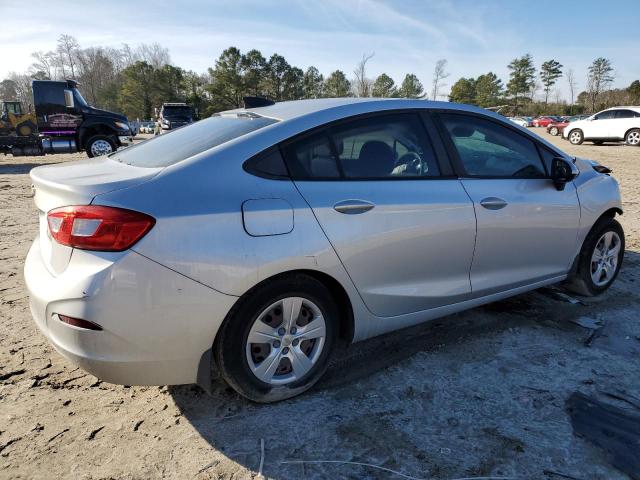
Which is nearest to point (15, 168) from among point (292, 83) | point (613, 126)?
point (613, 126)

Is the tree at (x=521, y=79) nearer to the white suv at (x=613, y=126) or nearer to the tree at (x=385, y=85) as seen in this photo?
the tree at (x=385, y=85)

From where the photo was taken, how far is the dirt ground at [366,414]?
6.79 ft

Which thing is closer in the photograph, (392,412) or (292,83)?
(392,412)

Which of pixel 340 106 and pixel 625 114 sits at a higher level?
pixel 625 114

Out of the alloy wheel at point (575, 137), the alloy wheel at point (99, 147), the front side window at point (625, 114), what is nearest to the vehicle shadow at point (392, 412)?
the alloy wheel at point (99, 147)

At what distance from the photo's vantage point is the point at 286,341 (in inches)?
95.6

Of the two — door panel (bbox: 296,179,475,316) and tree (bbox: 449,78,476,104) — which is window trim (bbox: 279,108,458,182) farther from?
tree (bbox: 449,78,476,104)

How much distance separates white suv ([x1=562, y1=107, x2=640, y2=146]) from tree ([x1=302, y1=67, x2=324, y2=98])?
45.5 m

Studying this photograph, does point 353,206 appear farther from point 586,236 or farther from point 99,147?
point 99,147

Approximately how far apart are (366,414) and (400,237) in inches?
38.5

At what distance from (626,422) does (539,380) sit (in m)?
0.48

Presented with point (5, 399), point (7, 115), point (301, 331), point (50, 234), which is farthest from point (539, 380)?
point (7, 115)

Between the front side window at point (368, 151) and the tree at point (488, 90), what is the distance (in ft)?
300

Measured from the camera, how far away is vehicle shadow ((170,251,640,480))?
2.09 metres
